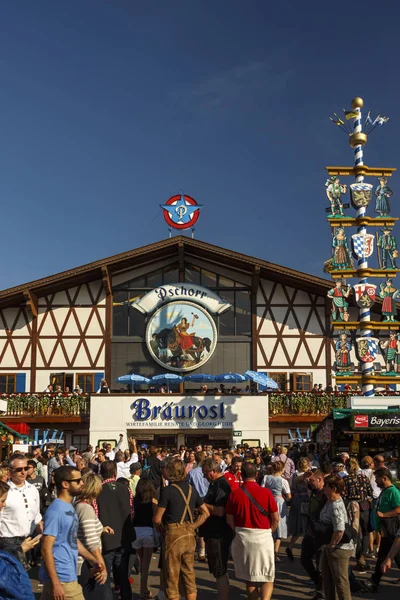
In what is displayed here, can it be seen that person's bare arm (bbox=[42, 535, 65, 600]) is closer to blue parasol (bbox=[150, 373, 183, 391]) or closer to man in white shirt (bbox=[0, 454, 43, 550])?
man in white shirt (bbox=[0, 454, 43, 550])

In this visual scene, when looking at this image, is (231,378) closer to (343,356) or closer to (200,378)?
(200,378)

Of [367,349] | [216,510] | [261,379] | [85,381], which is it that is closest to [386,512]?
[216,510]

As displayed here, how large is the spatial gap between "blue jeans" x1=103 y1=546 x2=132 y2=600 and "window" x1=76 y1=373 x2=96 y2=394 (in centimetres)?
2461

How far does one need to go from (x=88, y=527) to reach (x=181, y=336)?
2648cm

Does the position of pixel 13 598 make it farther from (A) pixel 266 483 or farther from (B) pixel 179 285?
(B) pixel 179 285

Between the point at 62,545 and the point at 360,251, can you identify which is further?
the point at 360,251

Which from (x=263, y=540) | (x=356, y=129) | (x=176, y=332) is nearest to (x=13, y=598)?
(x=263, y=540)

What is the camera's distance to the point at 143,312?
33.0 metres

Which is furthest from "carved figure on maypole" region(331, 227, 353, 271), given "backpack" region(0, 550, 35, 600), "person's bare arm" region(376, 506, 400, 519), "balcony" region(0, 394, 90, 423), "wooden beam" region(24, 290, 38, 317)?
"backpack" region(0, 550, 35, 600)

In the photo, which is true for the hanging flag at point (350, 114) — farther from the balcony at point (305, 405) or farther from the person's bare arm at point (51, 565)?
the person's bare arm at point (51, 565)

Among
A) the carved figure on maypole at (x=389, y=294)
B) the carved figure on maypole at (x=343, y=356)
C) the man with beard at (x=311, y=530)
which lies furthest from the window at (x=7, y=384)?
the man with beard at (x=311, y=530)

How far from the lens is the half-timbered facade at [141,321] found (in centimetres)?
3272

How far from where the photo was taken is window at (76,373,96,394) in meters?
32.6

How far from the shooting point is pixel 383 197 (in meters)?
25.3
